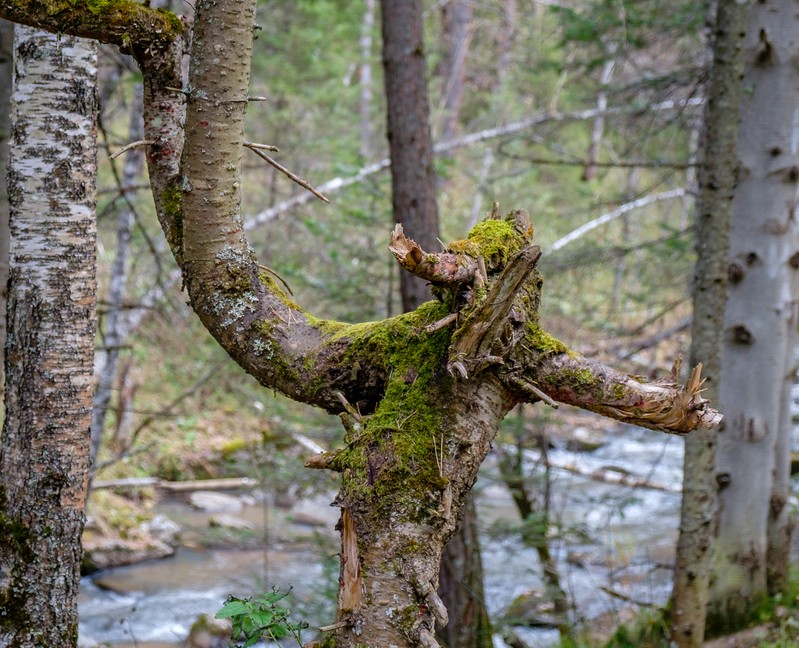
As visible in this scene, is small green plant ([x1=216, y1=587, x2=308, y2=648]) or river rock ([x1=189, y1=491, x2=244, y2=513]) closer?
small green plant ([x1=216, y1=587, x2=308, y2=648])

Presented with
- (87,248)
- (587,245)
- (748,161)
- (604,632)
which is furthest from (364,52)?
(87,248)

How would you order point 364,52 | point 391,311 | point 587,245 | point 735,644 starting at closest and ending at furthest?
point 735,644
point 391,311
point 587,245
point 364,52

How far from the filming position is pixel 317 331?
8.36 feet

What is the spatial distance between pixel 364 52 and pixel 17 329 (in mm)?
16737

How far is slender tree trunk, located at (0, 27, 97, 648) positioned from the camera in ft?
8.87

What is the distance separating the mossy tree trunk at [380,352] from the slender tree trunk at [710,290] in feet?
7.39

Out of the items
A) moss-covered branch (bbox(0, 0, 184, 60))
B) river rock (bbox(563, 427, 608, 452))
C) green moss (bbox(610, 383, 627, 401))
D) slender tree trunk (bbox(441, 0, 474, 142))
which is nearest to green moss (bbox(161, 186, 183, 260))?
moss-covered branch (bbox(0, 0, 184, 60))

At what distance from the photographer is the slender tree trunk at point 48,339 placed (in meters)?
2.71

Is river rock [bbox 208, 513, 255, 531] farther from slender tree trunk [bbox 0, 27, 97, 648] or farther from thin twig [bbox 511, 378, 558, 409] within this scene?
thin twig [bbox 511, 378, 558, 409]

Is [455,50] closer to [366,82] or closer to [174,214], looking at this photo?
[366,82]

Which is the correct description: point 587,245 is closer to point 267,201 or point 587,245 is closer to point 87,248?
point 87,248

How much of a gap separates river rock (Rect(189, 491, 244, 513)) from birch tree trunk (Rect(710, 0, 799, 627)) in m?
7.25

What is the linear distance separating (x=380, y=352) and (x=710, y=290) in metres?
2.78

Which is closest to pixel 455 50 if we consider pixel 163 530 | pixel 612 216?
pixel 612 216
